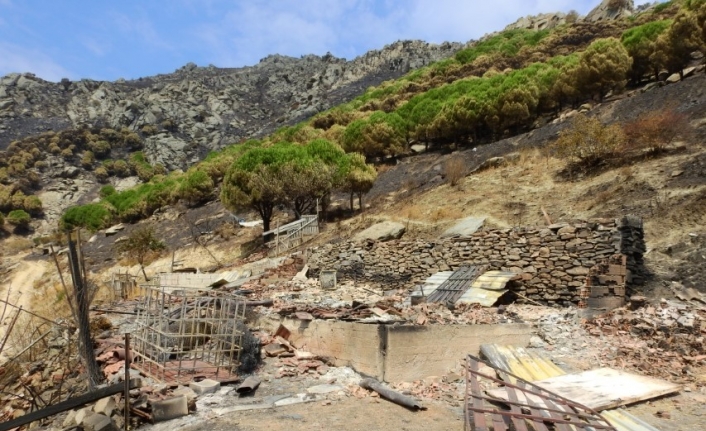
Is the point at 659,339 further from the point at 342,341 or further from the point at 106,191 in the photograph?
the point at 106,191

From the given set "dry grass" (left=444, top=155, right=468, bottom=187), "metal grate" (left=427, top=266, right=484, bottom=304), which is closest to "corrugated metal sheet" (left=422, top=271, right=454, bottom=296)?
"metal grate" (left=427, top=266, right=484, bottom=304)

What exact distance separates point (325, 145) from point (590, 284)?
676 inches

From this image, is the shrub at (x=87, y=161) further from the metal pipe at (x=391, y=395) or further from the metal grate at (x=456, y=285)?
the metal pipe at (x=391, y=395)

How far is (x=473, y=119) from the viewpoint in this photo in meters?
26.4

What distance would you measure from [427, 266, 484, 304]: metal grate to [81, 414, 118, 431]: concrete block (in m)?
5.95

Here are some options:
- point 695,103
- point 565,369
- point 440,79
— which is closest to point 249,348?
point 565,369

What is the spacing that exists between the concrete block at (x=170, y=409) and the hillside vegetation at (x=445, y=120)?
14402mm

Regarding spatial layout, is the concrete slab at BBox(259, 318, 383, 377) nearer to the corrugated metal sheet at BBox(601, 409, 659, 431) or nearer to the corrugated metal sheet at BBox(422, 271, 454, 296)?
the corrugated metal sheet at BBox(601, 409, 659, 431)

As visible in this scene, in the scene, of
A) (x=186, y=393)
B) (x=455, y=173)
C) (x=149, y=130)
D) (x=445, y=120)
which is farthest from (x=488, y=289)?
(x=149, y=130)

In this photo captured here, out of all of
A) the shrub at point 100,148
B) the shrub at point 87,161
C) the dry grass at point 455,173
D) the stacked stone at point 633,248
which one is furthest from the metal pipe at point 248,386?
the shrub at point 100,148

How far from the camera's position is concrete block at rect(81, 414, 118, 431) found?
4.21 meters

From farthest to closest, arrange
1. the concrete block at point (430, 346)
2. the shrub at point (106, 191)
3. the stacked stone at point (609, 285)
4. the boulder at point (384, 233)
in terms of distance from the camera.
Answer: the shrub at point (106, 191)
the boulder at point (384, 233)
the stacked stone at point (609, 285)
the concrete block at point (430, 346)

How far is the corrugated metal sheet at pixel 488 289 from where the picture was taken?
8.53 m

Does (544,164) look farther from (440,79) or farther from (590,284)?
(440,79)
